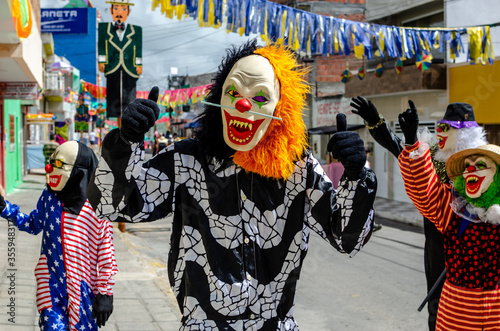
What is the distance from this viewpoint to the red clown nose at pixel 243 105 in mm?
2180

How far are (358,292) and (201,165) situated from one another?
14.5ft


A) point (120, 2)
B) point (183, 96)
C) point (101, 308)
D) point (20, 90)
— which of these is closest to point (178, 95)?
point (183, 96)

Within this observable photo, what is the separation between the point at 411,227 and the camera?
11938 mm

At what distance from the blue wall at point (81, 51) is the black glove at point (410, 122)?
47257 mm

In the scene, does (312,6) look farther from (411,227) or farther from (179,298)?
(179,298)

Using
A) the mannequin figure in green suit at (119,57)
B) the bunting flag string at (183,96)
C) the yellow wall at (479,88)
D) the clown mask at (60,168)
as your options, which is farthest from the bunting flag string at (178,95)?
the clown mask at (60,168)

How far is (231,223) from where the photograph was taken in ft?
7.10

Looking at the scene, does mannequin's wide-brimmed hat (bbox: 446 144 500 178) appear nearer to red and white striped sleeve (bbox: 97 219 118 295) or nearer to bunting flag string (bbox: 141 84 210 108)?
red and white striped sleeve (bbox: 97 219 118 295)

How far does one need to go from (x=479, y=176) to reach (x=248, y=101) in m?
1.49

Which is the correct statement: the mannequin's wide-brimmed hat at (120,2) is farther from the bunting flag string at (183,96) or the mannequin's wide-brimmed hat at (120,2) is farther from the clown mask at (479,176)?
the bunting flag string at (183,96)

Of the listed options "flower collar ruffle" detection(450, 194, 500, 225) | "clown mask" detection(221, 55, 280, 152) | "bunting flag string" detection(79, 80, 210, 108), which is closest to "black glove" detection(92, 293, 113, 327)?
"clown mask" detection(221, 55, 280, 152)

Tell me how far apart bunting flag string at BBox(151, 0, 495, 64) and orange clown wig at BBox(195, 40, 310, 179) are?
3.79 meters

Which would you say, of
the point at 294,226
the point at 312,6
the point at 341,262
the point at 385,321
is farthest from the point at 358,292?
the point at 312,6

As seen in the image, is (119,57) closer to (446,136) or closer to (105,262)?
(105,262)
